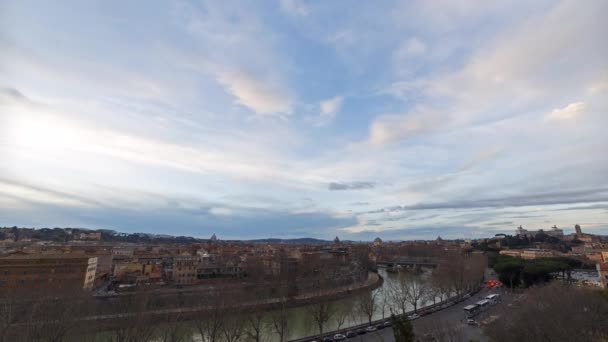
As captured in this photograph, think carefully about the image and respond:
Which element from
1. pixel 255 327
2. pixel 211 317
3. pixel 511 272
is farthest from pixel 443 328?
pixel 511 272

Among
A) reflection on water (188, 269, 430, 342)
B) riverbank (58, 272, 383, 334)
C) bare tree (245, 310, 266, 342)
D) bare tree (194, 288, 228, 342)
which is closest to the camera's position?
riverbank (58, 272, 383, 334)

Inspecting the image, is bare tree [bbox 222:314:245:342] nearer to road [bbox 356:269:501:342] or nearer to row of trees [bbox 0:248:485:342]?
row of trees [bbox 0:248:485:342]

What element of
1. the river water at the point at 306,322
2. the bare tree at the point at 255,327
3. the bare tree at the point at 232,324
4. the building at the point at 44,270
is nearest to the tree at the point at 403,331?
the bare tree at the point at 255,327

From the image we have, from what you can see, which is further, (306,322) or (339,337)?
(306,322)

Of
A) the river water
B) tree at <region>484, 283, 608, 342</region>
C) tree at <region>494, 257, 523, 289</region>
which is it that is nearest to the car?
the river water

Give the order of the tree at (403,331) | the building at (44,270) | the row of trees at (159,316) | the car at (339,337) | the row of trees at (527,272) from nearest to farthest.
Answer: the tree at (403,331), the row of trees at (159,316), the car at (339,337), the building at (44,270), the row of trees at (527,272)

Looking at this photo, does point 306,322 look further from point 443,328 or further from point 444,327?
point 443,328

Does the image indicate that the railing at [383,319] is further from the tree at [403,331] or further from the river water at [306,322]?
the tree at [403,331]

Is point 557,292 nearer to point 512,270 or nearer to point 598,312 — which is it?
point 598,312

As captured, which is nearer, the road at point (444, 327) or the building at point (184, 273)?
the road at point (444, 327)
